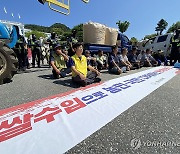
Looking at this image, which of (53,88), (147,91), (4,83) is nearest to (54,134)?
(53,88)

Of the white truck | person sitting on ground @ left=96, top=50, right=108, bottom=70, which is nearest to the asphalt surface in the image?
person sitting on ground @ left=96, top=50, right=108, bottom=70

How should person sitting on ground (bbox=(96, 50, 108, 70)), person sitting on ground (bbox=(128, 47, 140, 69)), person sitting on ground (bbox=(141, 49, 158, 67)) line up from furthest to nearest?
person sitting on ground (bbox=(141, 49, 158, 67))
person sitting on ground (bbox=(128, 47, 140, 69))
person sitting on ground (bbox=(96, 50, 108, 70))

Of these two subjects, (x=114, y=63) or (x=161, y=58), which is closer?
(x=114, y=63)

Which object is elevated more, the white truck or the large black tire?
the white truck

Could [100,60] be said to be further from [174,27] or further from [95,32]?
[174,27]

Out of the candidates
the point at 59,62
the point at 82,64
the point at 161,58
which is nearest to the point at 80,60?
the point at 82,64

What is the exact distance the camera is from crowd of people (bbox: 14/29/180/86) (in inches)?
188

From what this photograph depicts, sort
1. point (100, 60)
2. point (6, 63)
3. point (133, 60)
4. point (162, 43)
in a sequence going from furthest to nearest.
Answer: point (162, 43), point (133, 60), point (100, 60), point (6, 63)

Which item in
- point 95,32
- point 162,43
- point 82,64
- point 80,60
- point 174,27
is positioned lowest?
point 82,64

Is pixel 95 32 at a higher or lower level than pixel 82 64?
higher

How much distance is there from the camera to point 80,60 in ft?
15.8

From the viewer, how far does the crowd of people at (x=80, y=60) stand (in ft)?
15.7

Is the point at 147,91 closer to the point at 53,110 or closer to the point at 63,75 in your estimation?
the point at 53,110

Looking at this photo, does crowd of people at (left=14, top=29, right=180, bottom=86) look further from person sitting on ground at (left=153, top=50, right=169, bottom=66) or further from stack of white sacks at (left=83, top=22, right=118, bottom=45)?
stack of white sacks at (left=83, top=22, right=118, bottom=45)
